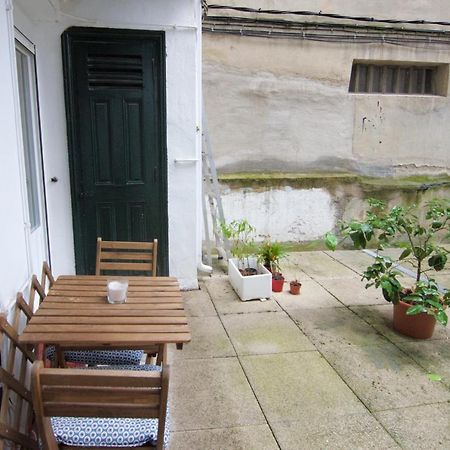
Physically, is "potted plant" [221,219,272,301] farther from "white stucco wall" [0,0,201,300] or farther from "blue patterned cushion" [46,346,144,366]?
"blue patterned cushion" [46,346,144,366]

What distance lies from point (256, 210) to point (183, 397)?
11.6ft

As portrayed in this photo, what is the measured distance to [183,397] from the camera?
267 cm

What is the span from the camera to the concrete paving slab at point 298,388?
2551mm

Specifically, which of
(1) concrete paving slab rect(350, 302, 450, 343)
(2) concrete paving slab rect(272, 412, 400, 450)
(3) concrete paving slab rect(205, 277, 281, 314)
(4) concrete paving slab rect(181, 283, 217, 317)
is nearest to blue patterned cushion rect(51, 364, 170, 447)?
(2) concrete paving slab rect(272, 412, 400, 450)

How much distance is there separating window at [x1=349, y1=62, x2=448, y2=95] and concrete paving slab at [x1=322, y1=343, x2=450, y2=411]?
13.7ft

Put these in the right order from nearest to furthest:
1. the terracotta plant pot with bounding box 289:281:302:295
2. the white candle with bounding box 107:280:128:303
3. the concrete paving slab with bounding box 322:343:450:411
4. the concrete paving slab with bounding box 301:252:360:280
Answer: the white candle with bounding box 107:280:128:303
the concrete paving slab with bounding box 322:343:450:411
the terracotta plant pot with bounding box 289:281:302:295
the concrete paving slab with bounding box 301:252:360:280

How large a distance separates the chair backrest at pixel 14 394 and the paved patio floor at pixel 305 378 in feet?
2.68

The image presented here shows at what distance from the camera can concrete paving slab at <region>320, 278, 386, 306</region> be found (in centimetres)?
428

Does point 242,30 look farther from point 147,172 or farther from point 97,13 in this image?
point 147,172

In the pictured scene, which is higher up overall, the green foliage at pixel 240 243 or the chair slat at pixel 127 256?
the chair slat at pixel 127 256

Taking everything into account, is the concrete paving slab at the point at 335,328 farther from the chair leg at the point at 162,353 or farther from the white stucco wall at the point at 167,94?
the chair leg at the point at 162,353

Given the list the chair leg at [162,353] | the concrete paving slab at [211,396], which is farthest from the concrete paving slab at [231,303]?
the chair leg at [162,353]

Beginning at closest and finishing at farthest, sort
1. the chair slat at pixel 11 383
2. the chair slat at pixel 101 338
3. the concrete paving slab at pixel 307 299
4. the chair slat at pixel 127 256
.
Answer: the chair slat at pixel 11 383, the chair slat at pixel 101 338, the chair slat at pixel 127 256, the concrete paving slab at pixel 307 299

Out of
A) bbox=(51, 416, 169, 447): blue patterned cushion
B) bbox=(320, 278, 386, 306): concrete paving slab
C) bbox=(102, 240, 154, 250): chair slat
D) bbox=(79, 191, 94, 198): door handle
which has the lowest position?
bbox=(320, 278, 386, 306): concrete paving slab
